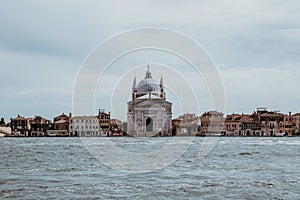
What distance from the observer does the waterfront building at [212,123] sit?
10188 centimetres

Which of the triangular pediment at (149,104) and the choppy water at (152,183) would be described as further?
the triangular pediment at (149,104)

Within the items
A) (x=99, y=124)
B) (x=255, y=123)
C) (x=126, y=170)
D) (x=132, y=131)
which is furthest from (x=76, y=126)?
(x=126, y=170)

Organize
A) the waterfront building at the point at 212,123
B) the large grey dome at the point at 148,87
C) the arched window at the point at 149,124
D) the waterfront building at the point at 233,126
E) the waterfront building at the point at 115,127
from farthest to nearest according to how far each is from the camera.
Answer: the waterfront building at the point at 233,126 < the large grey dome at the point at 148,87 < the waterfront building at the point at 115,127 < the waterfront building at the point at 212,123 < the arched window at the point at 149,124

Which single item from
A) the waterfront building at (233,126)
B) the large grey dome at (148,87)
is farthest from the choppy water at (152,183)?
the waterfront building at (233,126)

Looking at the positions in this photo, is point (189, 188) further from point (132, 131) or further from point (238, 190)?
point (132, 131)

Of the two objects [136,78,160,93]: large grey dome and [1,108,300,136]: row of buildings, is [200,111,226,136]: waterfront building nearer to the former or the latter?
[1,108,300,136]: row of buildings

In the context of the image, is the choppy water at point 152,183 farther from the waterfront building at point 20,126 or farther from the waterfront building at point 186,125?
the waterfront building at point 20,126

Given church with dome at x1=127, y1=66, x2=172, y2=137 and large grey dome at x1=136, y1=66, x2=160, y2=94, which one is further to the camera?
large grey dome at x1=136, y1=66, x2=160, y2=94

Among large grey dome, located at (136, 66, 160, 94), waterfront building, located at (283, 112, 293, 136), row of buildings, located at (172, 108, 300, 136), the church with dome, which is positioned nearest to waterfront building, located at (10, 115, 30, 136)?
the church with dome

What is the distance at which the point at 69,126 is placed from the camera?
108250 mm

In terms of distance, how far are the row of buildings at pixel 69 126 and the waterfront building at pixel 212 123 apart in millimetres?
17141

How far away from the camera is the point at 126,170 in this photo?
15.9 meters

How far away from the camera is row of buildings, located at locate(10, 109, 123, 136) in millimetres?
105688

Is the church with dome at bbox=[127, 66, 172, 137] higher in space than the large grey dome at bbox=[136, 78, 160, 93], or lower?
lower
